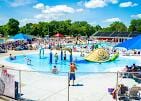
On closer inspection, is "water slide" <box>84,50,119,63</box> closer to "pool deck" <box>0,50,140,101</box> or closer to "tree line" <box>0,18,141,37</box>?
"pool deck" <box>0,50,140,101</box>

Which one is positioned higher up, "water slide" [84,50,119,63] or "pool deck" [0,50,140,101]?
"water slide" [84,50,119,63]

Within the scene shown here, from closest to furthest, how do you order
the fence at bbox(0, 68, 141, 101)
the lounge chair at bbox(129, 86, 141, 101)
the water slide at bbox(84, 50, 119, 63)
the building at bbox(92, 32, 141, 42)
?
the lounge chair at bbox(129, 86, 141, 101) < the fence at bbox(0, 68, 141, 101) < the water slide at bbox(84, 50, 119, 63) < the building at bbox(92, 32, 141, 42)

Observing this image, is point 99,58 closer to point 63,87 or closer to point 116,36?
point 63,87

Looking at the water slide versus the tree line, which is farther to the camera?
the tree line

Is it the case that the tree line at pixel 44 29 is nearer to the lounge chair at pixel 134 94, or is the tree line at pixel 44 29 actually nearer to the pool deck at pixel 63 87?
the pool deck at pixel 63 87

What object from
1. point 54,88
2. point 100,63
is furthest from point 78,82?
point 100,63

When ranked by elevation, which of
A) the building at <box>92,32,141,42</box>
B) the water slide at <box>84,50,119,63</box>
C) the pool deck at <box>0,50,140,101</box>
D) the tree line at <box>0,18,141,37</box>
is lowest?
the pool deck at <box>0,50,140,101</box>

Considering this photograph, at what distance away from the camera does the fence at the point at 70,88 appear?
14375mm

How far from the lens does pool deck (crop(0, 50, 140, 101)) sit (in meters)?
14.8

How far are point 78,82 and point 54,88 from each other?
249 cm

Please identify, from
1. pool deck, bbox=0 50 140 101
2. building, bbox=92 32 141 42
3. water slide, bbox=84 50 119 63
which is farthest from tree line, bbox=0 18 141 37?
pool deck, bbox=0 50 140 101

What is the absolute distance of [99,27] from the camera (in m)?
184

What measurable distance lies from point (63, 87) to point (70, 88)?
465 millimetres

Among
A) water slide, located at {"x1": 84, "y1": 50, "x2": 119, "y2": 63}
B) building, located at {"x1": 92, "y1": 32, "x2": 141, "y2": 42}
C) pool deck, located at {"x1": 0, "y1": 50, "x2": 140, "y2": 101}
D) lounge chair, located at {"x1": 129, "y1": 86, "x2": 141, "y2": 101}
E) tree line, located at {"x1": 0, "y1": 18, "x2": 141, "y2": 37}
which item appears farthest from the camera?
tree line, located at {"x1": 0, "y1": 18, "x2": 141, "y2": 37}
